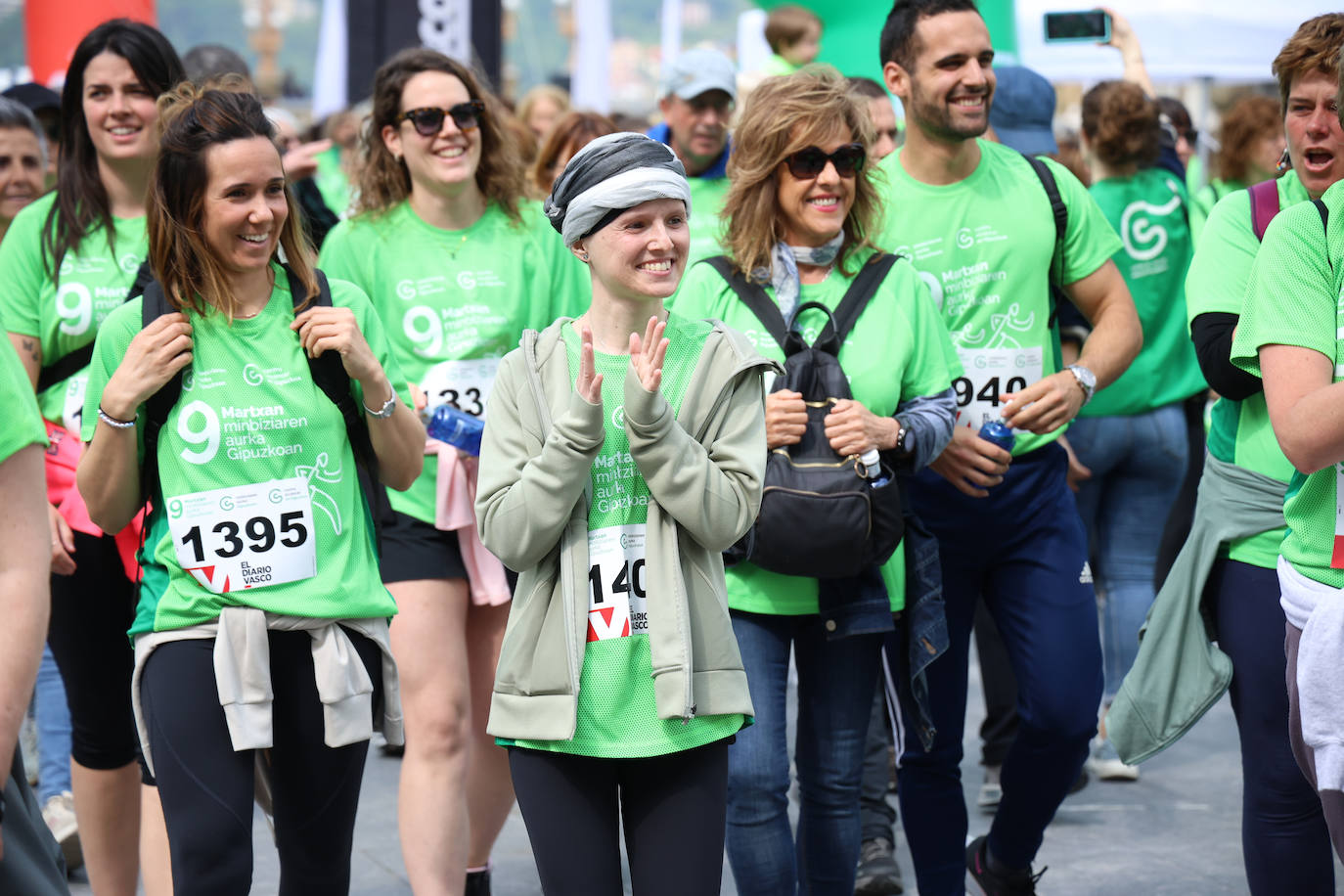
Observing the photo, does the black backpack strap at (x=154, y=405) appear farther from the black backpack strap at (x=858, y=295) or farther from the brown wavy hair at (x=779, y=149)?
→ the black backpack strap at (x=858, y=295)

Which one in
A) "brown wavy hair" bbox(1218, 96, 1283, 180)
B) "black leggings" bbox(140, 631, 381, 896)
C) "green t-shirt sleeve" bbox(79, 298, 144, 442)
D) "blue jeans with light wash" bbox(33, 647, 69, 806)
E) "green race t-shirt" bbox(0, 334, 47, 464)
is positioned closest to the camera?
"green race t-shirt" bbox(0, 334, 47, 464)

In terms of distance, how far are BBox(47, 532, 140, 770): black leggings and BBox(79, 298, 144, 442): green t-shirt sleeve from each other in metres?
0.94

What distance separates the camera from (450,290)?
15.0 feet

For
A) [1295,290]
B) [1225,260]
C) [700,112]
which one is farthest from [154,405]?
[700,112]

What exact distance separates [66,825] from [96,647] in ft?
4.10

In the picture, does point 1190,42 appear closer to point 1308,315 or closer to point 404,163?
point 404,163

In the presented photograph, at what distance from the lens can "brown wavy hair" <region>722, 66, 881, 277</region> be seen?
388 cm

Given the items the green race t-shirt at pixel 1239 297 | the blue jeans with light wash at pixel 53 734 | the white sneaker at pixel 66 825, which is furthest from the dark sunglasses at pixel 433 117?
the white sneaker at pixel 66 825

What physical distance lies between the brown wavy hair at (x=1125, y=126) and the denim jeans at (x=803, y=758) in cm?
320

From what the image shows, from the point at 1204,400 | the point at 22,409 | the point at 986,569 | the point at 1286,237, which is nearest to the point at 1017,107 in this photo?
the point at 1204,400

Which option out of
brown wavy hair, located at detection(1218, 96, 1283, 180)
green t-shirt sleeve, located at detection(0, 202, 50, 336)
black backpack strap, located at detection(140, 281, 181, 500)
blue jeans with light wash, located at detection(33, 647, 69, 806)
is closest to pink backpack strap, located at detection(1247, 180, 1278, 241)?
black backpack strap, located at detection(140, 281, 181, 500)

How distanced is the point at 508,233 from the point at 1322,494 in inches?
100

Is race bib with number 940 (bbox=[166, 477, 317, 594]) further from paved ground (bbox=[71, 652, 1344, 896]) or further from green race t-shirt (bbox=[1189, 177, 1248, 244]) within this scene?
green race t-shirt (bbox=[1189, 177, 1248, 244])

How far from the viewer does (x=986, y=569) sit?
4.39 m
